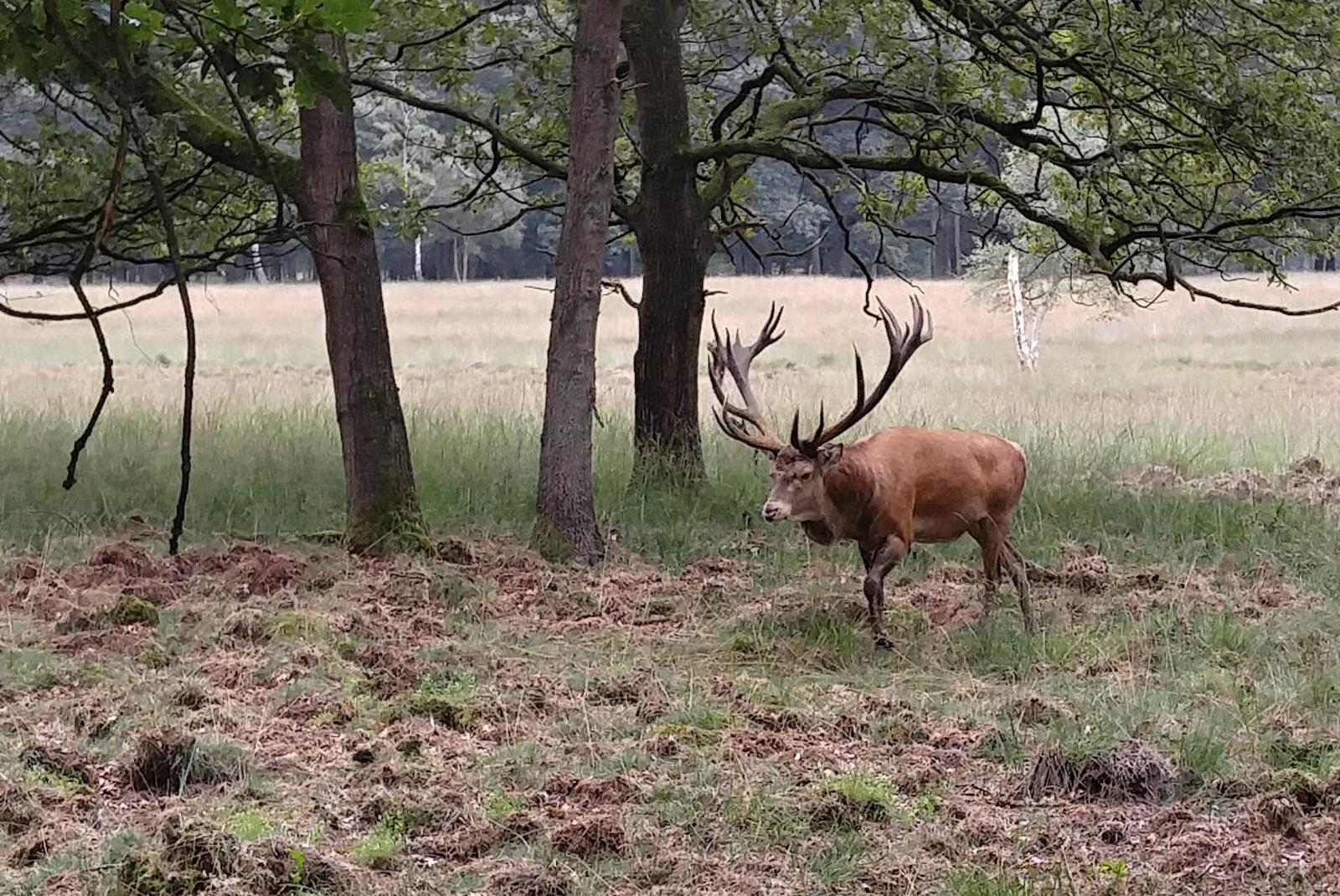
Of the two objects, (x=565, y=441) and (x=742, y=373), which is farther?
(x=565, y=441)

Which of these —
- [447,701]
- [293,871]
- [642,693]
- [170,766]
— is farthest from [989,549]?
[293,871]

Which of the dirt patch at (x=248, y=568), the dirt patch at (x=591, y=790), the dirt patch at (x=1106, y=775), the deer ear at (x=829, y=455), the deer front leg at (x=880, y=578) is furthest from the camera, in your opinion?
the dirt patch at (x=248, y=568)

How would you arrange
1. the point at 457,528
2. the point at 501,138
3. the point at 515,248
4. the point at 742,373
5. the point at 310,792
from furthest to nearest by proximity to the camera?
the point at 515,248
the point at 501,138
the point at 457,528
the point at 742,373
the point at 310,792

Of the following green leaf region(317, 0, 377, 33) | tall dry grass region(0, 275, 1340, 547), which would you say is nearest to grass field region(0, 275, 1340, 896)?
tall dry grass region(0, 275, 1340, 547)

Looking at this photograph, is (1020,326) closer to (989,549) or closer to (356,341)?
(356,341)

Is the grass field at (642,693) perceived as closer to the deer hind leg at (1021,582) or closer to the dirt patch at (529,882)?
the dirt patch at (529,882)

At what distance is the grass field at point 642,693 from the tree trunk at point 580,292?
44 cm

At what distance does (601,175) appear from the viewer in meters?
9.34

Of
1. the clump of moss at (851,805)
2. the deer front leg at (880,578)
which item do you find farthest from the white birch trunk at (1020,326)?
the clump of moss at (851,805)

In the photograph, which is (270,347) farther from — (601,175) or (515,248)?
(515,248)

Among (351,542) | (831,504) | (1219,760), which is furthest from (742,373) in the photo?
(1219,760)

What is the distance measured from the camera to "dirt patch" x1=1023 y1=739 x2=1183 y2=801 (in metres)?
5.40

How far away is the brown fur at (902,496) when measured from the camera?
7566mm

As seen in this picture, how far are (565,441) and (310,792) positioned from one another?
4275 mm
